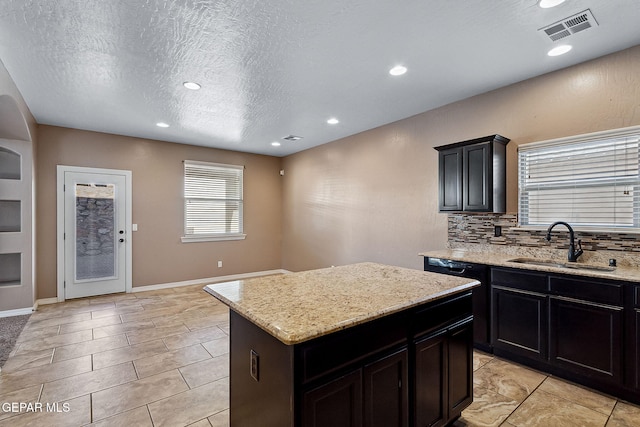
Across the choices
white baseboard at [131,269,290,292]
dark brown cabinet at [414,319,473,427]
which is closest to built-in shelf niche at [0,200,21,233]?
white baseboard at [131,269,290,292]

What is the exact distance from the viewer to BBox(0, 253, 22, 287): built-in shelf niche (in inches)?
172

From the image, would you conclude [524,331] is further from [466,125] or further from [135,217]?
[135,217]

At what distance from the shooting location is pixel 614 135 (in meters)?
2.71

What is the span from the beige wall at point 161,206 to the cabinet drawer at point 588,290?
5544 mm

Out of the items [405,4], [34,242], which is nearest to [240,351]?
[405,4]

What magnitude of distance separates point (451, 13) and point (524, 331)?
2.68 metres

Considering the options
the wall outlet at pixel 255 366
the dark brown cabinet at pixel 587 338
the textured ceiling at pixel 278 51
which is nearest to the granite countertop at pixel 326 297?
the wall outlet at pixel 255 366

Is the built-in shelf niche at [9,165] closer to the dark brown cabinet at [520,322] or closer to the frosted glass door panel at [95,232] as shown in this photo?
the frosted glass door panel at [95,232]

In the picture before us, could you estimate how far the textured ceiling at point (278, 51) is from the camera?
7.08ft

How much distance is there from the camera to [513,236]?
3.36 meters

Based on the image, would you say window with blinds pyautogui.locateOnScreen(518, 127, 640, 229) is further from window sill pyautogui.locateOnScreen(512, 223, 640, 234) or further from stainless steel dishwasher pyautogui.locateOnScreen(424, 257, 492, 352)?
stainless steel dishwasher pyautogui.locateOnScreen(424, 257, 492, 352)

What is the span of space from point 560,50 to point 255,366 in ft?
11.2

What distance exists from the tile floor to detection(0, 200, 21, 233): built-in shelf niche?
1.40 meters

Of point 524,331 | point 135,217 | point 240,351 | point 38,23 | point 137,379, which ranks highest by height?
point 38,23
